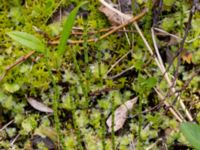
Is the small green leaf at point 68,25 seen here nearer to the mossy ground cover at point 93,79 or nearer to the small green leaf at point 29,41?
the small green leaf at point 29,41

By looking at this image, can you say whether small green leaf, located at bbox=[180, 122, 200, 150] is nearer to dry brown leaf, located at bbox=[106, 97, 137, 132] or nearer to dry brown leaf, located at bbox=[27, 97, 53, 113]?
dry brown leaf, located at bbox=[106, 97, 137, 132]

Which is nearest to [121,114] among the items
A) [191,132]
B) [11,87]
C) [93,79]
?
[93,79]

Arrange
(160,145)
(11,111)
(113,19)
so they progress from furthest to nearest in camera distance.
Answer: (113,19)
(11,111)
(160,145)

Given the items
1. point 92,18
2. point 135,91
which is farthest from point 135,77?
point 92,18

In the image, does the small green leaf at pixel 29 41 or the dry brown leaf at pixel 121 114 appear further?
the dry brown leaf at pixel 121 114

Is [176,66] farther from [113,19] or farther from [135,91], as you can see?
[113,19]

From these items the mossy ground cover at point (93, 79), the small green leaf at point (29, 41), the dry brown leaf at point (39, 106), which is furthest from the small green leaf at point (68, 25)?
the dry brown leaf at point (39, 106)

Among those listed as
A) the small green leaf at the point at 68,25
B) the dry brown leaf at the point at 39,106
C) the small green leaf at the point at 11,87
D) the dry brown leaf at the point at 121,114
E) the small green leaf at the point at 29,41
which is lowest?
the dry brown leaf at the point at 121,114
